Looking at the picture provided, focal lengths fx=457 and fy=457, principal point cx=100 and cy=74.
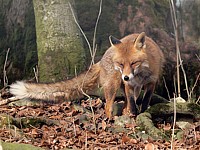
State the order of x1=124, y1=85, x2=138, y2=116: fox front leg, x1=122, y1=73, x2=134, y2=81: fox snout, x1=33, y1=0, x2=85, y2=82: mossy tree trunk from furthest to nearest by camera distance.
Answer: x1=33, y1=0, x2=85, y2=82: mossy tree trunk < x1=124, y1=85, x2=138, y2=116: fox front leg < x1=122, y1=73, x2=134, y2=81: fox snout

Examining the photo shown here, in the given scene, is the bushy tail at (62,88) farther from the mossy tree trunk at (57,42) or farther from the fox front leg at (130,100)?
the mossy tree trunk at (57,42)

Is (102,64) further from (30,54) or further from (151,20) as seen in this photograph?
(151,20)

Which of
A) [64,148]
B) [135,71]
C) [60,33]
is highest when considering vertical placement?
[60,33]

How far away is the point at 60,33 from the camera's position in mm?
8586

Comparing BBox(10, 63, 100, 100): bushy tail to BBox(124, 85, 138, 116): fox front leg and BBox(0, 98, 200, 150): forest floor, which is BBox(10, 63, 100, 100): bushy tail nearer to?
BBox(0, 98, 200, 150): forest floor

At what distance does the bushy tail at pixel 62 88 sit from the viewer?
7.11 meters

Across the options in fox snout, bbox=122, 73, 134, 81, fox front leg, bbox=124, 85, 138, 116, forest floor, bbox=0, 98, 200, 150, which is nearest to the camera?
forest floor, bbox=0, 98, 200, 150

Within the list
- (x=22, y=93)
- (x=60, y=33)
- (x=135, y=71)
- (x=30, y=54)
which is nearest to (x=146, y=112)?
(x=135, y=71)

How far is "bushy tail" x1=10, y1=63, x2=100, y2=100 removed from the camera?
7113 mm

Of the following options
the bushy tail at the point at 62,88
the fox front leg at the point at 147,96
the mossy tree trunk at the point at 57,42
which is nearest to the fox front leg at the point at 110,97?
the bushy tail at the point at 62,88

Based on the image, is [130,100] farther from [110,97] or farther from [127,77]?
[127,77]

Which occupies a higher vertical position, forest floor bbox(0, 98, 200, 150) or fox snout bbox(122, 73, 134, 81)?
fox snout bbox(122, 73, 134, 81)

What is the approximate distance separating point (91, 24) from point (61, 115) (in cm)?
350

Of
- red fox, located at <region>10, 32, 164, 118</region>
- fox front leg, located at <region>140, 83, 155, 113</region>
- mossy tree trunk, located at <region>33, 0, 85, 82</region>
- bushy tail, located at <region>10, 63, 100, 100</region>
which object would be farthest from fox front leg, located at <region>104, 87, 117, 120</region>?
mossy tree trunk, located at <region>33, 0, 85, 82</region>
